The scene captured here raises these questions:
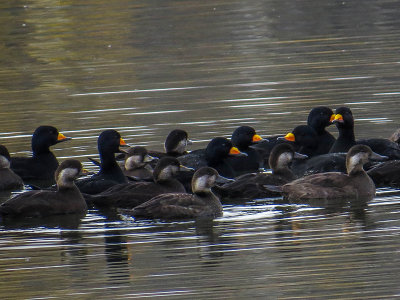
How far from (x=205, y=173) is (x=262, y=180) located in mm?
936

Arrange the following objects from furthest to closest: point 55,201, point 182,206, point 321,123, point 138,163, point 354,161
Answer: point 321,123 < point 138,163 < point 354,161 < point 55,201 < point 182,206

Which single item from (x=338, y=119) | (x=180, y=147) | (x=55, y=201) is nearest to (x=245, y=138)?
(x=180, y=147)

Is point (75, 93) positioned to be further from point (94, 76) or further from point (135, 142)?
point (135, 142)

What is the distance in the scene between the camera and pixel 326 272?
359 inches

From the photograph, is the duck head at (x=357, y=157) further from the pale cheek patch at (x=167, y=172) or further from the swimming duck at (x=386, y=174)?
the pale cheek patch at (x=167, y=172)

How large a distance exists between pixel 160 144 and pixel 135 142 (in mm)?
359

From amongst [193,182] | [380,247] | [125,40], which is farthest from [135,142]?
[125,40]

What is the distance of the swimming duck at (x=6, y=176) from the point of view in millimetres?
14148

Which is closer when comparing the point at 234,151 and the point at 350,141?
the point at 234,151

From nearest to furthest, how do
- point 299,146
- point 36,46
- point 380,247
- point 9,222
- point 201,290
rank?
point 201,290 → point 380,247 → point 9,222 → point 299,146 → point 36,46

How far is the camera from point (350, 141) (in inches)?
572

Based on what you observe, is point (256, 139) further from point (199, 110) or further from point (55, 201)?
point (55, 201)

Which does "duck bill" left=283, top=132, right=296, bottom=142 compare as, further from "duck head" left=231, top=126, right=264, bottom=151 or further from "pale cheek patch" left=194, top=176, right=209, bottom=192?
"pale cheek patch" left=194, top=176, right=209, bottom=192

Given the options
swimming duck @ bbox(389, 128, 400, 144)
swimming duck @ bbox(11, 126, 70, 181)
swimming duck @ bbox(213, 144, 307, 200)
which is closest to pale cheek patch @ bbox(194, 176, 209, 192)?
swimming duck @ bbox(213, 144, 307, 200)
